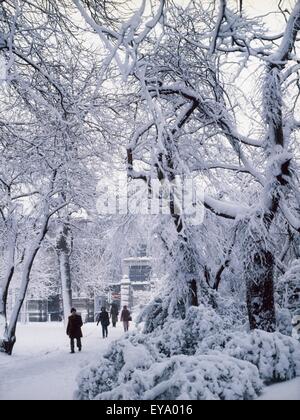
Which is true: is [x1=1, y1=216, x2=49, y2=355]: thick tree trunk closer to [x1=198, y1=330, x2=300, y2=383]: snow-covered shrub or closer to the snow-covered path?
the snow-covered path

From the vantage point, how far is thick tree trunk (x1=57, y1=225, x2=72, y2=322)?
20.4 m

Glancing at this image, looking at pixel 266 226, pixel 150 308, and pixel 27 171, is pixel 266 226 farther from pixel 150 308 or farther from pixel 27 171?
pixel 27 171

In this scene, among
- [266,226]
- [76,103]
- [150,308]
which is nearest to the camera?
[76,103]

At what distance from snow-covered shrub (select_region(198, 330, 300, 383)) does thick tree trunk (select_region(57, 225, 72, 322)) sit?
590 inches

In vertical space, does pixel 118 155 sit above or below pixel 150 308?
above

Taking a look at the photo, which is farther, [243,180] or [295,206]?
[243,180]

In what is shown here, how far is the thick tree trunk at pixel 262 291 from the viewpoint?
26.2ft

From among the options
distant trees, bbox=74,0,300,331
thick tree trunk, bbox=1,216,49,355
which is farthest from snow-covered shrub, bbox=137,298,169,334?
thick tree trunk, bbox=1,216,49,355

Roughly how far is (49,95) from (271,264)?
5523 millimetres

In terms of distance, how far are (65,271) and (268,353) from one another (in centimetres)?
1646
